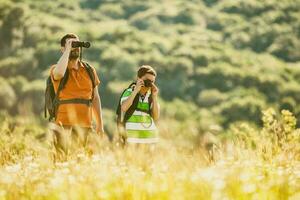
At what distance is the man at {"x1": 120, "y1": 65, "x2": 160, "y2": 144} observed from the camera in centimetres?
522

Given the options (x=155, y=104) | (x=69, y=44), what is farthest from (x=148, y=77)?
(x=69, y=44)

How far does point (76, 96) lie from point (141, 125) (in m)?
0.66

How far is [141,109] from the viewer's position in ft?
17.4

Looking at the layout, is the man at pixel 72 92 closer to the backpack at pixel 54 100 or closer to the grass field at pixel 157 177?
the backpack at pixel 54 100

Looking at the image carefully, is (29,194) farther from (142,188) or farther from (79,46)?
(79,46)

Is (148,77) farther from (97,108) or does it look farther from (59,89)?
(59,89)

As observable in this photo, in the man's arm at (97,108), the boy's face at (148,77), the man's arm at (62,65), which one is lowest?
the man's arm at (97,108)

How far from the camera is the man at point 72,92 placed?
4.78 metres

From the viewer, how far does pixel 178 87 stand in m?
62.1

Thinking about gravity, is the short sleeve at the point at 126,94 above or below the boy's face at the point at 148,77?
below

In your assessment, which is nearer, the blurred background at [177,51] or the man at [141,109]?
the man at [141,109]

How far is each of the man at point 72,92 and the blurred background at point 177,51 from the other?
123 ft

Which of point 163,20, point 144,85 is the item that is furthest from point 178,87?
point 144,85

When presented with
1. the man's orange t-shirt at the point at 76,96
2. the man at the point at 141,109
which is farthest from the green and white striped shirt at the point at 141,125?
the man's orange t-shirt at the point at 76,96
